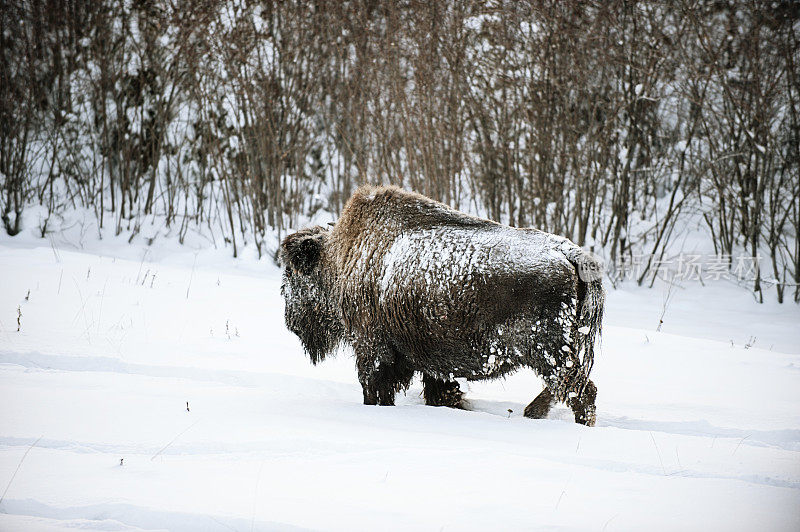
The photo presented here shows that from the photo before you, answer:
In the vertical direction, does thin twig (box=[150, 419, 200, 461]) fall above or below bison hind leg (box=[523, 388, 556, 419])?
above

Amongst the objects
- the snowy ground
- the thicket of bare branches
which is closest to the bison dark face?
the snowy ground

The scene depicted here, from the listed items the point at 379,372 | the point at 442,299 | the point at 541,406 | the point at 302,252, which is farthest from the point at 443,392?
the point at 302,252

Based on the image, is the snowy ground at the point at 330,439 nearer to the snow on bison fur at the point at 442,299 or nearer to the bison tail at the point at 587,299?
the snow on bison fur at the point at 442,299

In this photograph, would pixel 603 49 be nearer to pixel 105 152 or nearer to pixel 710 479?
pixel 710 479

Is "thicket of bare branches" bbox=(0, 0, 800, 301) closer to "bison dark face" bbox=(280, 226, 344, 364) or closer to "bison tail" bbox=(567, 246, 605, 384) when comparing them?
"bison dark face" bbox=(280, 226, 344, 364)

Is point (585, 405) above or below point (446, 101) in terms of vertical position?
below

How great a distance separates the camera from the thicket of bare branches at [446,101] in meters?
8.70

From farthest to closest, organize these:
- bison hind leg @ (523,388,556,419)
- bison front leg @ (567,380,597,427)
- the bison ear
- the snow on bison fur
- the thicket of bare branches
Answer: the thicket of bare branches → the bison ear → bison hind leg @ (523,388,556,419) → bison front leg @ (567,380,597,427) → the snow on bison fur

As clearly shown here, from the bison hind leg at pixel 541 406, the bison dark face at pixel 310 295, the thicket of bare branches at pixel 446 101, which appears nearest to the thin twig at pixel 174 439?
the bison dark face at pixel 310 295

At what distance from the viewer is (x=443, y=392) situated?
417 centimetres

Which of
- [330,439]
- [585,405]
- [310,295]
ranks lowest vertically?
[585,405]

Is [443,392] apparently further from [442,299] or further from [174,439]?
[174,439]

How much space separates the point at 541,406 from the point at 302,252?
1.88 m

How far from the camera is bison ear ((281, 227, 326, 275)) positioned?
4312 mm
